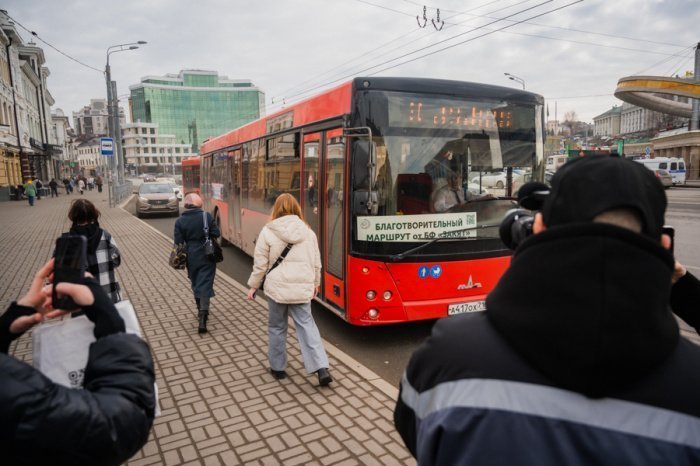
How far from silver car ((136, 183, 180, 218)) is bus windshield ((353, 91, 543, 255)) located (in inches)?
756

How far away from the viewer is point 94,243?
4520mm

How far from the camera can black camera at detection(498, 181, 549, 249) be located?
160cm

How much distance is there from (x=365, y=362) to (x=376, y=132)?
8.43 ft

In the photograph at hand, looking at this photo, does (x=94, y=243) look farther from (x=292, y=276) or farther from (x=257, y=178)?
(x=257, y=178)

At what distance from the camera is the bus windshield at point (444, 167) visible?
5422 millimetres

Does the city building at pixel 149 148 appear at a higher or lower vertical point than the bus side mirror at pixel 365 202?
higher

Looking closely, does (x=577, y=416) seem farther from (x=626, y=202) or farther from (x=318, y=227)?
(x=318, y=227)

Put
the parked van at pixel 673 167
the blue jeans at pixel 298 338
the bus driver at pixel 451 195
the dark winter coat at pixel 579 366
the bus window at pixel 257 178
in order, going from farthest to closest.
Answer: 1. the parked van at pixel 673 167
2. the bus window at pixel 257 178
3. the bus driver at pixel 451 195
4. the blue jeans at pixel 298 338
5. the dark winter coat at pixel 579 366

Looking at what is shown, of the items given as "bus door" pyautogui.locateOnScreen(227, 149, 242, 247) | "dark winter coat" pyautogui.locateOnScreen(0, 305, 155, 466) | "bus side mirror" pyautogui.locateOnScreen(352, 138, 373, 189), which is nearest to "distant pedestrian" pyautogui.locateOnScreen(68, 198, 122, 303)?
"bus side mirror" pyautogui.locateOnScreen(352, 138, 373, 189)

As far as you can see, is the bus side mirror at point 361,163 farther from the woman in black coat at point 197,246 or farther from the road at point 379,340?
the woman in black coat at point 197,246

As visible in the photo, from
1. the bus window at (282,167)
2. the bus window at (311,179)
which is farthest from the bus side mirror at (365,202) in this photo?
the bus window at (282,167)

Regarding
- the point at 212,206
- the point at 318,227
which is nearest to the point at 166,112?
the point at 212,206

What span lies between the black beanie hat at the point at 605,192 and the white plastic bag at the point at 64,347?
1345 millimetres

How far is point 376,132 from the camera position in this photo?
5.36 m
